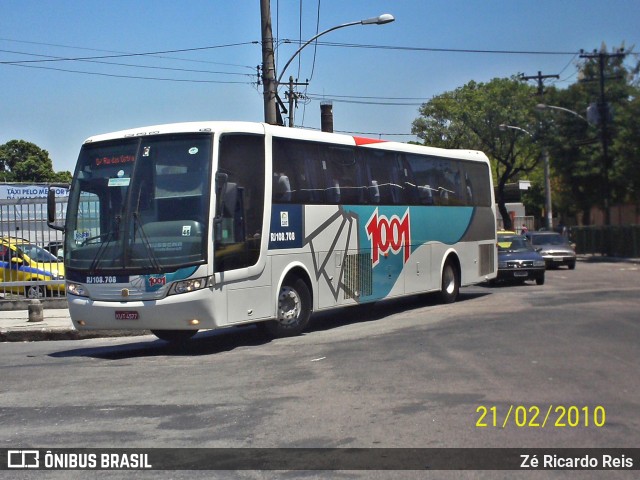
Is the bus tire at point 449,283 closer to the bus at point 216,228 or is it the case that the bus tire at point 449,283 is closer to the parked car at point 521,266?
the bus at point 216,228

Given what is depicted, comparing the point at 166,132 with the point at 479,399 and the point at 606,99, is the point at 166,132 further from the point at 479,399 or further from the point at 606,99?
the point at 606,99

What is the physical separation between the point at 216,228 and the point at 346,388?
4029 millimetres

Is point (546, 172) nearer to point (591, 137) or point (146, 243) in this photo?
point (591, 137)

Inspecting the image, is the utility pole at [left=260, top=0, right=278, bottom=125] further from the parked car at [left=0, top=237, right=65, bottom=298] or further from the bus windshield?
the bus windshield

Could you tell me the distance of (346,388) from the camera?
9.28 metres

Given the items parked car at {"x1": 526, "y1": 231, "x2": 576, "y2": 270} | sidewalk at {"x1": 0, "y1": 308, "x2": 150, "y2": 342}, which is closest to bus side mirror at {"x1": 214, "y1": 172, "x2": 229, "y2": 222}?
sidewalk at {"x1": 0, "y1": 308, "x2": 150, "y2": 342}

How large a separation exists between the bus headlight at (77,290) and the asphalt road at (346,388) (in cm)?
92

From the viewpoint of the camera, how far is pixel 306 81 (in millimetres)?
37719

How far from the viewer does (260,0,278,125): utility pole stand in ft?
70.5

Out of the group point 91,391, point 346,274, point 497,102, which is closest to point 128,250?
point 91,391

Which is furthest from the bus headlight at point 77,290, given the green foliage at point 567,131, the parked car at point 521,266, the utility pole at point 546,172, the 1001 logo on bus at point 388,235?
the utility pole at point 546,172

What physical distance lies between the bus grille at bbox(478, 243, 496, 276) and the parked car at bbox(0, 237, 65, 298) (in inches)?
396

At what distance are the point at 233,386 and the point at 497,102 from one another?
56761 millimetres

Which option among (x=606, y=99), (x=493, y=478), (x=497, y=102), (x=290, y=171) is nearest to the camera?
(x=493, y=478)
